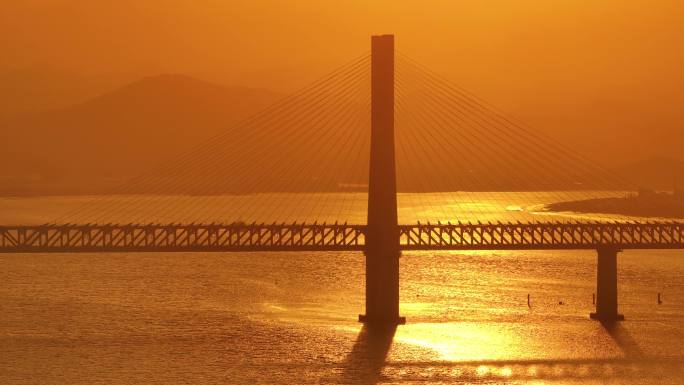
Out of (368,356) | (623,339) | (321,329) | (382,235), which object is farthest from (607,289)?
(368,356)

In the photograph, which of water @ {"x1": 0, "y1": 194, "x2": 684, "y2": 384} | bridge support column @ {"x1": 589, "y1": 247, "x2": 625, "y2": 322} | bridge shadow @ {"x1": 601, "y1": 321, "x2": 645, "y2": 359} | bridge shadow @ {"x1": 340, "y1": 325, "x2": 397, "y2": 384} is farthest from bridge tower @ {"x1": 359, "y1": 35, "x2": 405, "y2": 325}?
bridge support column @ {"x1": 589, "y1": 247, "x2": 625, "y2": 322}

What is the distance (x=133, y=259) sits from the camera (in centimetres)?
13225

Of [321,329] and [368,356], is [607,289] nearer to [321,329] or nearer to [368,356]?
[321,329]

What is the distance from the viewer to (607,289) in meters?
75.9

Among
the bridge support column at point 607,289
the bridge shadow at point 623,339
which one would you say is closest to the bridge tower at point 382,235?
the bridge shadow at point 623,339

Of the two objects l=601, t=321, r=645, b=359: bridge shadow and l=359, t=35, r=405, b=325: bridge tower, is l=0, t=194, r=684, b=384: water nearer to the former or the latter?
l=601, t=321, r=645, b=359: bridge shadow

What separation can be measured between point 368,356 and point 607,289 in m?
21.7

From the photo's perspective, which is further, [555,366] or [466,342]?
[466,342]

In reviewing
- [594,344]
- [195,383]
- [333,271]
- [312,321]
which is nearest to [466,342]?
[594,344]

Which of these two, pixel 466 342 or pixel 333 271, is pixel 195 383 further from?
pixel 333 271

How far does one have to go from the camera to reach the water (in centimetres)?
5816

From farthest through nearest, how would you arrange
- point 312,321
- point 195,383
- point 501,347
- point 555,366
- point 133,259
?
point 133,259 < point 312,321 < point 501,347 < point 555,366 < point 195,383

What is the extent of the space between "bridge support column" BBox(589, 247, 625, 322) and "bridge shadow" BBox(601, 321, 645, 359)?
93 centimetres

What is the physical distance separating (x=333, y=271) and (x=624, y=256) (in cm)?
4171
